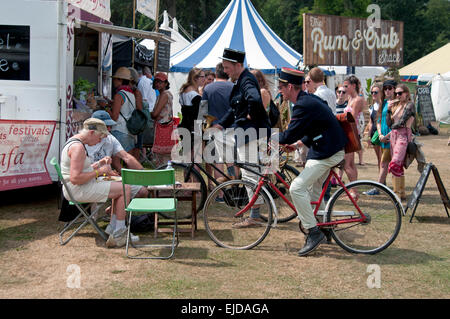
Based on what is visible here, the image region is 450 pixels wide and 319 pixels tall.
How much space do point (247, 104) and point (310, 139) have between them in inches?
38.6

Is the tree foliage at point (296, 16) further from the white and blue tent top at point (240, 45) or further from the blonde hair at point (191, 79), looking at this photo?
the blonde hair at point (191, 79)

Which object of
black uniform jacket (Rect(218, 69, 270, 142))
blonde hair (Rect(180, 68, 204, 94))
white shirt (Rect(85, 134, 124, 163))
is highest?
blonde hair (Rect(180, 68, 204, 94))

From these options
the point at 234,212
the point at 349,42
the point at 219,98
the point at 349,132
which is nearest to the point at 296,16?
the point at 349,42

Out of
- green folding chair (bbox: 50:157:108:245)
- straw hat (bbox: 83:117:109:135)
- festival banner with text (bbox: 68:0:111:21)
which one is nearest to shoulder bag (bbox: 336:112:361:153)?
straw hat (bbox: 83:117:109:135)

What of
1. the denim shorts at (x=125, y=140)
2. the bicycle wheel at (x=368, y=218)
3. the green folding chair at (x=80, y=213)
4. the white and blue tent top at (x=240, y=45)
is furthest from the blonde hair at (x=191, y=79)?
the white and blue tent top at (x=240, y=45)

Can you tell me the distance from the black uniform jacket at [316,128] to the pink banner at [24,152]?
3.39 m

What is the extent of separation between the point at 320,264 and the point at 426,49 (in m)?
51.1

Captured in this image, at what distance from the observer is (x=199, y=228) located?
251 inches

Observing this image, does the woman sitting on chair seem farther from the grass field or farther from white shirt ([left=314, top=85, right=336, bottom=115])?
white shirt ([left=314, top=85, right=336, bottom=115])

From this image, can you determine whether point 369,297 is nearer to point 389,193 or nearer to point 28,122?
point 389,193

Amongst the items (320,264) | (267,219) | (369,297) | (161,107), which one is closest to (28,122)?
(161,107)

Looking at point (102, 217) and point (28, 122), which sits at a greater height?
point (28, 122)

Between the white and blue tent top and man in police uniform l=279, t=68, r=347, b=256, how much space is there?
39.2 feet

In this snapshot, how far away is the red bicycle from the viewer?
530 cm
